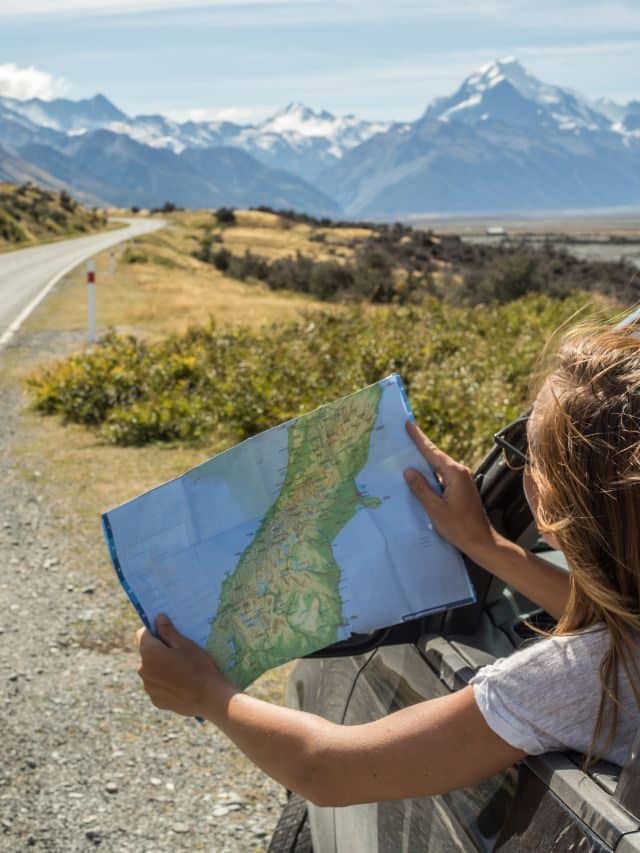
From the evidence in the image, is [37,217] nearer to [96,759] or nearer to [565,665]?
[96,759]

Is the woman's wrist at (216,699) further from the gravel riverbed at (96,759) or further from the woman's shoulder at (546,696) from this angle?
the gravel riverbed at (96,759)

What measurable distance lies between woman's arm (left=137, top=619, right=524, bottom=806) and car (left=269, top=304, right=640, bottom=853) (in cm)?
9

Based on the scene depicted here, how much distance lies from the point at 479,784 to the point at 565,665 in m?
0.27

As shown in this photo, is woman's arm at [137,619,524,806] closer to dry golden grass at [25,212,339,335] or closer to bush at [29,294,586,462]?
bush at [29,294,586,462]

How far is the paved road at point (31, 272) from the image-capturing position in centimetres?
2270

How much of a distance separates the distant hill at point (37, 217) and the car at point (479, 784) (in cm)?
5568

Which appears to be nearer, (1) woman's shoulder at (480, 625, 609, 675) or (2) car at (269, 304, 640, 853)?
(2) car at (269, 304, 640, 853)

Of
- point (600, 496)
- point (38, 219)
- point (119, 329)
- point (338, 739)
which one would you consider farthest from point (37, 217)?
point (600, 496)

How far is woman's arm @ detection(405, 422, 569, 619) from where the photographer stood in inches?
73.7

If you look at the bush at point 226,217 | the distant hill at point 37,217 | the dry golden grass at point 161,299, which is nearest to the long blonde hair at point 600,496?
the dry golden grass at point 161,299

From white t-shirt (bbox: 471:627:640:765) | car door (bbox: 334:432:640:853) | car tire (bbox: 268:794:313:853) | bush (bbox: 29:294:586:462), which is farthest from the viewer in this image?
bush (bbox: 29:294:586:462)

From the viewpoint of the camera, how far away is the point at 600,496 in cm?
140

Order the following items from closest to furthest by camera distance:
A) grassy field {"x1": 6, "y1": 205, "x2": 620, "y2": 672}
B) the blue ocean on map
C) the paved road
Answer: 1. the blue ocean on map
2. grassy field {"x1": 6, "y1": 205, "x2": 620, "y2": 672}
3. the paved road

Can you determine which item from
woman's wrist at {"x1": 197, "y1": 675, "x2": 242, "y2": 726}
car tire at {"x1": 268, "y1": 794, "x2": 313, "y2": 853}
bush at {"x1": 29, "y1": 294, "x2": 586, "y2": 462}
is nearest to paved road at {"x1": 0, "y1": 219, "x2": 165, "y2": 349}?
bush at {"x1": 29, "y1": 294, "x2": 586, "y2": 462}
